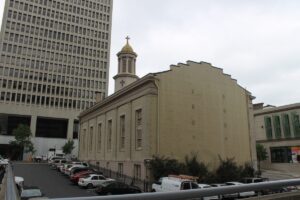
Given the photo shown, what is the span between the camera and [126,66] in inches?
2469

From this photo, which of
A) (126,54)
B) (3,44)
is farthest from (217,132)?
(3,44)

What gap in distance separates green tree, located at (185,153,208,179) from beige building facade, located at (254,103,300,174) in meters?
30.3

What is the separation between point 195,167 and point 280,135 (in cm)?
3576

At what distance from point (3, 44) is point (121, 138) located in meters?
67.8

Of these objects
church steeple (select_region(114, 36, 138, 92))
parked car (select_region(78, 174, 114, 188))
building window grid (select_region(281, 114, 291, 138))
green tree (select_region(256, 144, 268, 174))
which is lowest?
parked car (select_region(78, 174, 114, 188))

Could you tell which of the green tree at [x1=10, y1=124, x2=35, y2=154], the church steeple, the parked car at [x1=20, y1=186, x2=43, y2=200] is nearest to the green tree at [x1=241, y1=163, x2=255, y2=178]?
the church steeple

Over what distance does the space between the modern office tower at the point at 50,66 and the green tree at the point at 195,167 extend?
55555mm

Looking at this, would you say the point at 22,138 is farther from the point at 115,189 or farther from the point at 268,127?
the point at 268,127

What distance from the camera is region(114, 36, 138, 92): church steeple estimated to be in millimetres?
61656

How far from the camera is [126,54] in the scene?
206 feet

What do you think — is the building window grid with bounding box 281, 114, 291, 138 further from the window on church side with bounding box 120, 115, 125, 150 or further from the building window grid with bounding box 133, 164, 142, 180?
the building window grid with bounding box 133, 164, 142, 180

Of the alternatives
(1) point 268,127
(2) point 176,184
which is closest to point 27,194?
(2) point 176,184

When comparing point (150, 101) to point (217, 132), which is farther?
point (217, 132)

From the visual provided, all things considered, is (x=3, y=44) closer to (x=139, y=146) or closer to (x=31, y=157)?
(x=31, y=157)
